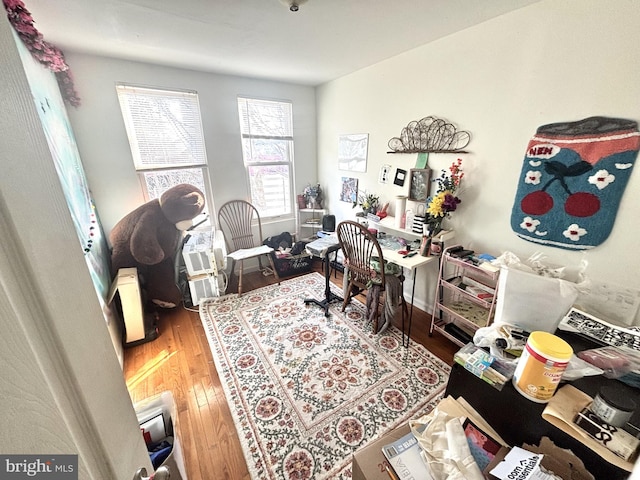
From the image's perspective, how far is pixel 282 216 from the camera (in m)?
3.60

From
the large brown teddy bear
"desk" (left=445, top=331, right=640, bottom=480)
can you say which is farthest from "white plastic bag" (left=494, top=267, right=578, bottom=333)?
the large brown teddy bear

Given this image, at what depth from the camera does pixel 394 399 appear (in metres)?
1.62

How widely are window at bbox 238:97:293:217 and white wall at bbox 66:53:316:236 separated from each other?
4.0 inches

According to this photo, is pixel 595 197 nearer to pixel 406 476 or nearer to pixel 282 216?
pixel 406 476

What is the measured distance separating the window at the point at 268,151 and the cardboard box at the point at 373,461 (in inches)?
115

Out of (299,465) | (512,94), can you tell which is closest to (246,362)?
(299,465)

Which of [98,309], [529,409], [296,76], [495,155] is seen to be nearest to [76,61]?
[296,76]

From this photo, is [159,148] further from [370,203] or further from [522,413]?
[522,413]

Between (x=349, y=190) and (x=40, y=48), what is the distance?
2743mm

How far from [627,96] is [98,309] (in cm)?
230

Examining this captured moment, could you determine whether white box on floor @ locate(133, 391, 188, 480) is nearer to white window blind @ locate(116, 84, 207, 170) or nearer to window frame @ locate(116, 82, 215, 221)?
window frame @ locate(116, 82, 215, 221)

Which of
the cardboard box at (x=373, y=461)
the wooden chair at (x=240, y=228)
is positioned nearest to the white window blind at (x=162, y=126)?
the wooden chair at (x=240, y=228)

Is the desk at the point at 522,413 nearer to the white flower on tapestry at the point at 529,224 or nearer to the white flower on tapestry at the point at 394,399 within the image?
the white flower on tapestry at the point at 394,399

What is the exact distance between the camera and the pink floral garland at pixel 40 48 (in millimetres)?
1331
